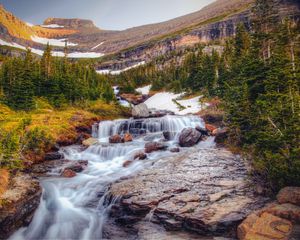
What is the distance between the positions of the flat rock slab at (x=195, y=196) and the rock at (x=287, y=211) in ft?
3.99

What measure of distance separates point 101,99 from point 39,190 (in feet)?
141

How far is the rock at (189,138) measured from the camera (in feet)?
90.2

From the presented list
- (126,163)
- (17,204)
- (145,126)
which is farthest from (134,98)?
(17,204)

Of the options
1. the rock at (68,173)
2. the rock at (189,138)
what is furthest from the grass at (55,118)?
the rock at (189,138)

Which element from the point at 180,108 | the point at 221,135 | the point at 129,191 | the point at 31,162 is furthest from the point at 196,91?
the point at 129,191

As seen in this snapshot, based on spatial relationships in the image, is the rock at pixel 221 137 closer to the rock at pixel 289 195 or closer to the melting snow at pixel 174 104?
the rock at pixel 289 195

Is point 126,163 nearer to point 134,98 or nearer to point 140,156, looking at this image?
point 140,156

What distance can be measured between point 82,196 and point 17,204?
177 inches

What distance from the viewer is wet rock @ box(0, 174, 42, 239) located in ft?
38.9

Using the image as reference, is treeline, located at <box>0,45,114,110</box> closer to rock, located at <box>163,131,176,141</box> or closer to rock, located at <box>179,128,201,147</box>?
rock, located at <box>163,131,176,141</box>

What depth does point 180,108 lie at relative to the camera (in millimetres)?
54281

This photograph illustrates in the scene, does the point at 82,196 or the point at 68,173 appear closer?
the point at 82,196

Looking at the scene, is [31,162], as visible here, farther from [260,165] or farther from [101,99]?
[101,99]

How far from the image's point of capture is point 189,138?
2783 cm
